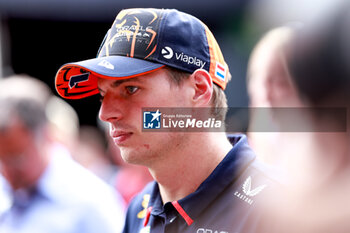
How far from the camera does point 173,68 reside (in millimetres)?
1670

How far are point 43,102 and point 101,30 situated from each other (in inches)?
97.7

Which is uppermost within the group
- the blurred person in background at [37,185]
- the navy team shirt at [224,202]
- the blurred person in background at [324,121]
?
the blurred person in background at [324,121]

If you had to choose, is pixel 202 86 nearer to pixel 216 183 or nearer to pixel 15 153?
pixel 216 183

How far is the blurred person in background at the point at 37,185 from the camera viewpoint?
93.7 inches

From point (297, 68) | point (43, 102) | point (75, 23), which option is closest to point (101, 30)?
point (75, 23)

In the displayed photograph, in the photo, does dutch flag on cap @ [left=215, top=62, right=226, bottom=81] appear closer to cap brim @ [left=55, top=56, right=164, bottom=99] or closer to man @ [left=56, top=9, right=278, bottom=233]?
man @ [left=56, top=9, right=278, bottom=233]

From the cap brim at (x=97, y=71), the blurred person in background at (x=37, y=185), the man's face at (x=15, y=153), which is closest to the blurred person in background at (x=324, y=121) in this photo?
the cap brim at (x=97, y=71)

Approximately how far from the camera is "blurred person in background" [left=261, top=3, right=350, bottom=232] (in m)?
0.54

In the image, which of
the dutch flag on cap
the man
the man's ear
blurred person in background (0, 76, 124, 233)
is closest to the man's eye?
the man

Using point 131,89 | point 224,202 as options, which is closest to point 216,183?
point 224,202

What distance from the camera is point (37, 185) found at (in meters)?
2.47

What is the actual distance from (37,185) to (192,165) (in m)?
1.27

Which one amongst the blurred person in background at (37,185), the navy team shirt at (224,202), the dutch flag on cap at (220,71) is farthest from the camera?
the blurred person in background at (37,185)

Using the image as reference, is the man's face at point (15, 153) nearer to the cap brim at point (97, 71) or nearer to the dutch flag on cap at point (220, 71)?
the cap brim at point (97, 71)
